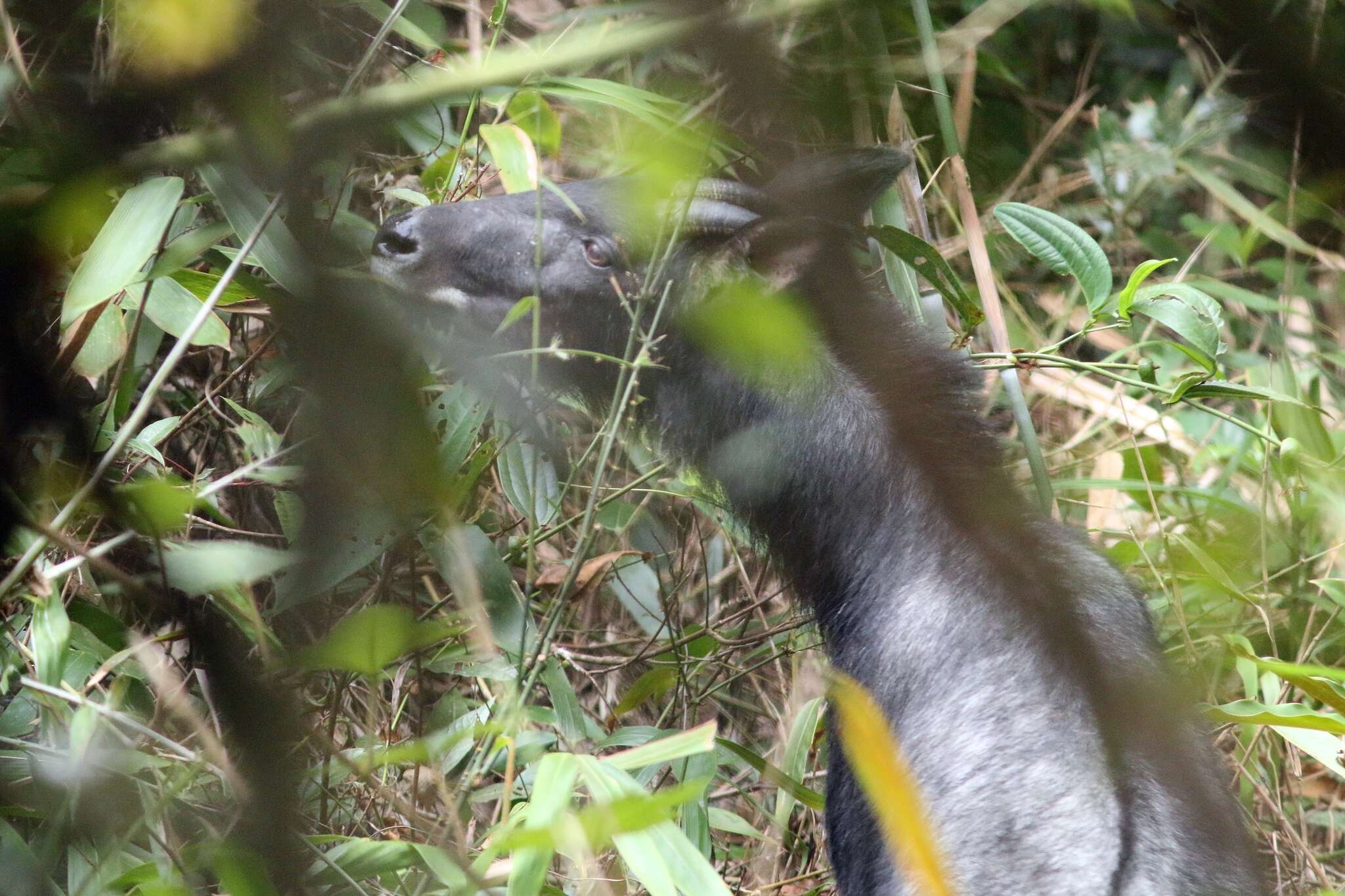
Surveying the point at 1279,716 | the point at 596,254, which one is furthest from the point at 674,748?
the point at 596,254

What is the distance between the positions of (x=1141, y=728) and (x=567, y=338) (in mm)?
2137

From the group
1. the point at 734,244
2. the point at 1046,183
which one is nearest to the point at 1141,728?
the point at 734,244

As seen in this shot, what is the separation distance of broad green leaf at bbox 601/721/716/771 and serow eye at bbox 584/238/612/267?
1.43 m

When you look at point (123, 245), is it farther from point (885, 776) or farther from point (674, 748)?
point (885, 776)

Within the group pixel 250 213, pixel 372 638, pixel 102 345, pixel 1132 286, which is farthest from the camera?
pixel 1132 286

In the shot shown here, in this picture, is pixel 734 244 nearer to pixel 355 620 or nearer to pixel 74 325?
pixel 74 325

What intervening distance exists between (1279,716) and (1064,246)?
96 cm

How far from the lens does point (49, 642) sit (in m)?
1.70

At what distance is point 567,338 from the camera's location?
2861mm

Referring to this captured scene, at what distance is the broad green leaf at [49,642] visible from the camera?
5.53ft

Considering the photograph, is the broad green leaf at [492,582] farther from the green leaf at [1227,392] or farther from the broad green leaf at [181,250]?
the green leaf at [1227,392]

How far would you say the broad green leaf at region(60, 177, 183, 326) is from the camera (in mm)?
1510

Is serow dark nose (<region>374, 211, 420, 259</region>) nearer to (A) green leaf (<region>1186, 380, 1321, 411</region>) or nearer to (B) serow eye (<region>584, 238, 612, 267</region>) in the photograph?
(B) serow eye (<region>584, 238, 612, 267</region>)

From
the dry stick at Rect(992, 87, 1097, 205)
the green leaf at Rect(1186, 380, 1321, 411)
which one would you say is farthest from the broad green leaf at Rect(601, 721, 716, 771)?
the dry stick at Rect(992, 87, 1097, 205)
